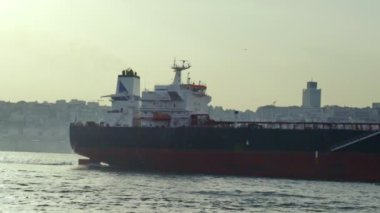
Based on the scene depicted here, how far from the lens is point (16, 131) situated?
163m

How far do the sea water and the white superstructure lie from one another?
7657 mm

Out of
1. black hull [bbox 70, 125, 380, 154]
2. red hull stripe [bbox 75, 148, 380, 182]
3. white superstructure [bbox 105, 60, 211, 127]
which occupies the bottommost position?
red hull stripe [bbox 75, 148, 380, 182]

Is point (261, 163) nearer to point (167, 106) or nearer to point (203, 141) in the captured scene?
point (203, 141)

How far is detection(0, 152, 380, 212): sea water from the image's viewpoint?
33.8 meters

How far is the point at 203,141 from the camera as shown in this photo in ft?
174

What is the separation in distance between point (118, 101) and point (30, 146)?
98222 mm

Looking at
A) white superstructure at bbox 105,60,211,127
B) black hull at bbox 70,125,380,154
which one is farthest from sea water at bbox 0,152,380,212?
white superstructure at bbox 105,60,211,127

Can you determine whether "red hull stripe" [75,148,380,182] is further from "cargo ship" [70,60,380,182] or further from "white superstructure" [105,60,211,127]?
"white superstructure" [105,60,211,127]

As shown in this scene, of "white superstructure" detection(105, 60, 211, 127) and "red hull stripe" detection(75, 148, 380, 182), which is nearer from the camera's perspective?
"red hull stripe" detection(75, 148, 380, 182)

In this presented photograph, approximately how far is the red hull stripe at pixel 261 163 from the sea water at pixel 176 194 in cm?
163

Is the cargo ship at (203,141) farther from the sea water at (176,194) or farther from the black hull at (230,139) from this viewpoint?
the sea water at (176,194)

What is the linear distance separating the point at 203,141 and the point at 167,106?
6.26 metres

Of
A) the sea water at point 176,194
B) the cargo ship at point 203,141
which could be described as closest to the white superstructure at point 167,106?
the cargo ship at point 203,141

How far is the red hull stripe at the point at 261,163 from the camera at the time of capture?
48656 mm
